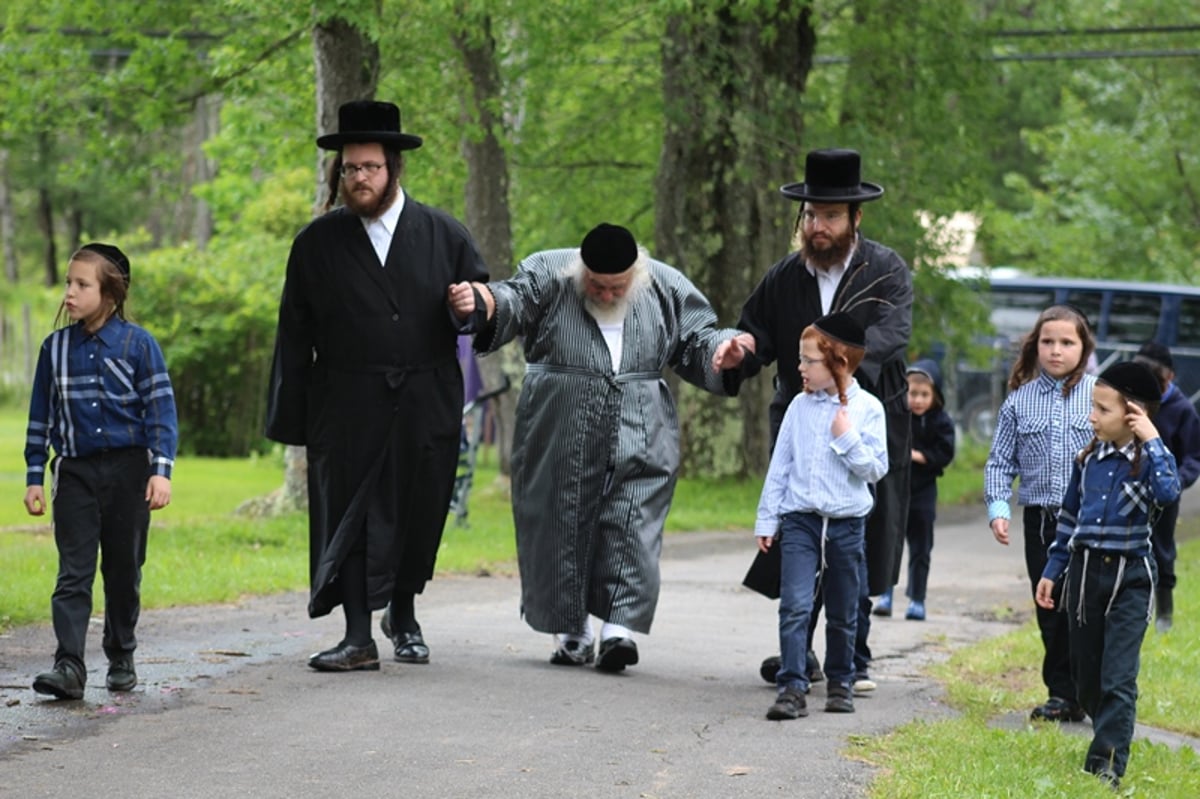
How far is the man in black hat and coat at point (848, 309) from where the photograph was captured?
27.9 ft

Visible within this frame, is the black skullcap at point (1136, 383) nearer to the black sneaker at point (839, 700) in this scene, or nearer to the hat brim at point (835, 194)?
the hat brim at point (835, 194)

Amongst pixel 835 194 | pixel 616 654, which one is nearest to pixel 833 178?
pixel 835 194

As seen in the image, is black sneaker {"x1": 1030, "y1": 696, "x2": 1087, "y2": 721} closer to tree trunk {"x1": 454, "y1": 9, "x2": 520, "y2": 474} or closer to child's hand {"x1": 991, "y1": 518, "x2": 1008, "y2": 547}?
child's hand {"x1": 991, "y1": 518, "x2": 1008, "y2": 547}

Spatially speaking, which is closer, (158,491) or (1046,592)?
(1046,592)

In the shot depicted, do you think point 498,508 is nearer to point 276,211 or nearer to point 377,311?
point 377,311

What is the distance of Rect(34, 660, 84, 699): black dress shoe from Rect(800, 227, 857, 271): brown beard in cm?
342

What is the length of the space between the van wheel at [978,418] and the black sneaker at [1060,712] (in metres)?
26.1

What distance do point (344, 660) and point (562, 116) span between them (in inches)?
711

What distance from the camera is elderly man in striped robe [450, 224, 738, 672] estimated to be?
29.1 ft

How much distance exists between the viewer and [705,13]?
19.5m

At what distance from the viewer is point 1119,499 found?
7.03 m

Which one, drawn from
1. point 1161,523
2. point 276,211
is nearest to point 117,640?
point 1161,523

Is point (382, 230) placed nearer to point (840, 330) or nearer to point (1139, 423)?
point (840, 330)

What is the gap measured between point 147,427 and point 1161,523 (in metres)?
6.42
